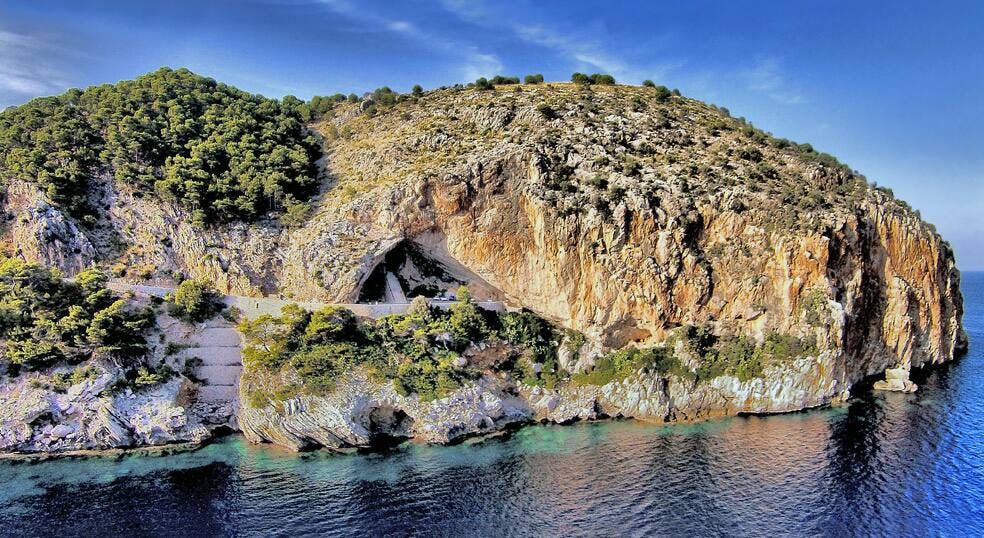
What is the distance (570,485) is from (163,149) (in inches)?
1990

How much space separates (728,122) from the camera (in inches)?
2406

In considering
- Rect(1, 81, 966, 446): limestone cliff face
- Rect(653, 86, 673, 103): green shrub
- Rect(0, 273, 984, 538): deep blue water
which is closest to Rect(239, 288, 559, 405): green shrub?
Rect(1, 81, 966, 446): limestone cliff face

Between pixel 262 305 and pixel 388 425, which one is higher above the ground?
pixel 262 305

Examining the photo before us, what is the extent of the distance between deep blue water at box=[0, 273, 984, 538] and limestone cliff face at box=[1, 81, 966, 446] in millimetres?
4583

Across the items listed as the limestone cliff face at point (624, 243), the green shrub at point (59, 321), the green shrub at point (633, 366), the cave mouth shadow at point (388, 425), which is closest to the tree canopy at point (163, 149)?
the limestone cliff face at point (624, 243)

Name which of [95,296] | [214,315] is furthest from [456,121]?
[95,296]

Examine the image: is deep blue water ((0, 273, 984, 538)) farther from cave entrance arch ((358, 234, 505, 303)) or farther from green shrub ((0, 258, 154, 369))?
cave entrance arch ((358, 234, 505, 303))

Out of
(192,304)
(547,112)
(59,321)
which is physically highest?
(547,112)

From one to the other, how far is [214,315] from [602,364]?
3075cm

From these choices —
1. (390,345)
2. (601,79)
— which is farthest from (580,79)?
(390,345)

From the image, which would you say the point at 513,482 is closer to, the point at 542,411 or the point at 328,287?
the point at 542,411

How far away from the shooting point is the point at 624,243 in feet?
157

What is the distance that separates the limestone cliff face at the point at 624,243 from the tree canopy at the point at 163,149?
2.46 meters

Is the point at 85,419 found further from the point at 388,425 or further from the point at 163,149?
the point at 163,149
